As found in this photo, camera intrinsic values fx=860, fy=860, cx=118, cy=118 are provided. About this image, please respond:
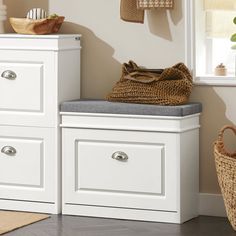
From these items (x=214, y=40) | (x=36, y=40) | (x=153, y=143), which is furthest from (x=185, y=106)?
(x=36, y=40)

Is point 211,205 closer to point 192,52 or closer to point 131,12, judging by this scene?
point 192,52

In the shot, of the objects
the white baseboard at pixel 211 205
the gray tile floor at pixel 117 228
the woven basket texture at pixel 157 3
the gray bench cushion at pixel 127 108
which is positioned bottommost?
the gray tile floor at pixel 117 228

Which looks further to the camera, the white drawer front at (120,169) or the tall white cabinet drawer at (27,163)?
the tall white cabinet drawer at (27,163)

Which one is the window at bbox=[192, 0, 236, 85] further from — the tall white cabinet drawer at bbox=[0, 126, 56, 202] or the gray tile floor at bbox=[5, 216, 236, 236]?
the tall white cabinet drawer at bbox=[0, 126, 56, 202]

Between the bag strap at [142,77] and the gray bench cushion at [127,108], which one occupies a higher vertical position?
the bag strap at [142,77]

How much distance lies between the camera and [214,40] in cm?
512

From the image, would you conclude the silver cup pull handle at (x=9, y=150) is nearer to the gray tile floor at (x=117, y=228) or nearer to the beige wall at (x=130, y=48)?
the gray tile floor at (x=117, y=228)

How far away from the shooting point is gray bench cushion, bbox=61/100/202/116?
4.64 meters

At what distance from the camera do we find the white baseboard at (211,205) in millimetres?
4945

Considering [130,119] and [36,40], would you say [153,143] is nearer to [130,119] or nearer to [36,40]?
[130,119]

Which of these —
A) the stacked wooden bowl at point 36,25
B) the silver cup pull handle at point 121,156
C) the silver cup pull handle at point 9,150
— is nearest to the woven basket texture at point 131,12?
the stacked wooden bowl at point 36,25

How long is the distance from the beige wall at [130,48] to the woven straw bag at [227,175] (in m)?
0.34

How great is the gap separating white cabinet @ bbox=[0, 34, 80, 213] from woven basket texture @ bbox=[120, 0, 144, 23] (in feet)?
1.09

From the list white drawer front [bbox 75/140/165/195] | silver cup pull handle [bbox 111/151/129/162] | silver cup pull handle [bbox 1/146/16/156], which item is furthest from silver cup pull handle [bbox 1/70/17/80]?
silver cup pull handle [bbox 111/151/129/162]
